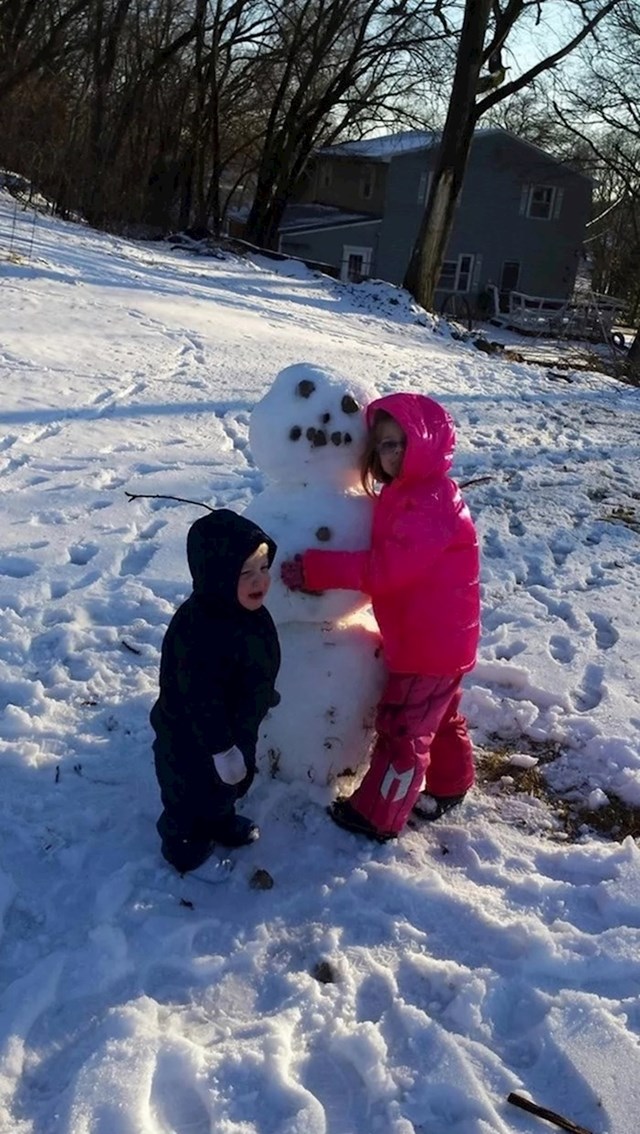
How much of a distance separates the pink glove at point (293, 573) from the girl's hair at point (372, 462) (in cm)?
37

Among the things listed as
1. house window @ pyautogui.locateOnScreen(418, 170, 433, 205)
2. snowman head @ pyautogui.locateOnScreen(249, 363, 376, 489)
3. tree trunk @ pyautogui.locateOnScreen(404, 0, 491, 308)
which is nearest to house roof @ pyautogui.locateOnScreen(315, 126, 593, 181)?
house window @ pyautogui.locateOnScreen(418, 170, 433, 205)

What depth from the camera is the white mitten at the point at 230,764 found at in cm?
237

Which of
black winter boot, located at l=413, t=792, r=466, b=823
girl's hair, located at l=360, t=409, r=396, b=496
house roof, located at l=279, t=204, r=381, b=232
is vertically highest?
house roof, located at l=279, t=204, r=381, b=232

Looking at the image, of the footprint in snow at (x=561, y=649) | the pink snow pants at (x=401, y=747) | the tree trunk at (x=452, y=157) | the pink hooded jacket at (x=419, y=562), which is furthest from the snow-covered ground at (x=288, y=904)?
the tree trunk at (x=452, y=157)

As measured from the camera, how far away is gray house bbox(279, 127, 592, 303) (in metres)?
34.8

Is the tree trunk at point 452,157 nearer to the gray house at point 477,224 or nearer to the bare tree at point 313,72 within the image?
the bare tree at point 313,72

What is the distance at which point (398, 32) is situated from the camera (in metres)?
25.0

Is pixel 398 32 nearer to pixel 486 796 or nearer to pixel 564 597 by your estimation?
pixel 564 597

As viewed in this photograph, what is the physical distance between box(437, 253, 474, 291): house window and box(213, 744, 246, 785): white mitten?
3565 cm

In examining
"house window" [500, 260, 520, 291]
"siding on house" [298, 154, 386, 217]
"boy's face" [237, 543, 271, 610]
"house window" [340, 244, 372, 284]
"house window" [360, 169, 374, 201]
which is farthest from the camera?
"house window" [360, 169, 374, 201]

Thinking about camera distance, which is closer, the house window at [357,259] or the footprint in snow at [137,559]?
the footprint in snow at [137,559]

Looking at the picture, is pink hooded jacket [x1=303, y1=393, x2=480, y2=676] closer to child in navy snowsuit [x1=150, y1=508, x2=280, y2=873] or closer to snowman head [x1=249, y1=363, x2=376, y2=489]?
snowman head [x1=249, y1=363, x2=376, y2=489]

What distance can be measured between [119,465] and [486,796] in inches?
139

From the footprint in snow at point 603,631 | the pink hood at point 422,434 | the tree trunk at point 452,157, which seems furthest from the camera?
the tree trunk at point 452,157
